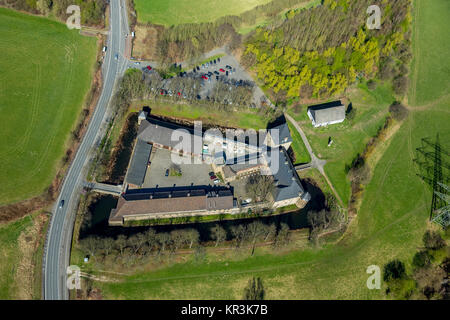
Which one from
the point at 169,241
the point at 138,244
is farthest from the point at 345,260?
the point at 138,244

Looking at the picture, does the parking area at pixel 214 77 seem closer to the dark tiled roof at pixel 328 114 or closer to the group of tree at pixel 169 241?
the dark tiled roof at pixel 328 114

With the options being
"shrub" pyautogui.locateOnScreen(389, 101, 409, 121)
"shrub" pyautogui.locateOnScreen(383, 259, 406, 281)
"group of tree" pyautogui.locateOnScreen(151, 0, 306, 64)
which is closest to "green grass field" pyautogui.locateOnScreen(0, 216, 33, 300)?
"group of tree" pyautogui.locateOnScreen(151, 0, 306, 64)

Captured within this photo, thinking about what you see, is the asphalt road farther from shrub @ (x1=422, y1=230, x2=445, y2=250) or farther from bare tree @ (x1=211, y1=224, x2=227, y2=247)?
shrub @ (x1=422, y1=230, x2=445, y2=250)

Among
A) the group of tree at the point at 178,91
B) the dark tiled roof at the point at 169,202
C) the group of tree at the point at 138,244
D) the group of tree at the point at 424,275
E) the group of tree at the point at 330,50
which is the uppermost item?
the group of tree at the point at 330,50

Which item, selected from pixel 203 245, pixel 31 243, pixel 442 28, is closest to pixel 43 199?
pixel 31 243

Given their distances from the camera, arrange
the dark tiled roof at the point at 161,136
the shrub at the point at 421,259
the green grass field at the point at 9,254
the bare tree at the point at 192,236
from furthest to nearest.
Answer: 1. the dark tiled roof at the point at 161,136
2. the shrub at the point at 421,259
3. the bare tree at the point at 192,236
4. the green grass field at the point at 9,254

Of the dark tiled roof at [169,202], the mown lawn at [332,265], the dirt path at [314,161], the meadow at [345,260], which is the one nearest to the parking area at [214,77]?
the dirt path at [314,161]

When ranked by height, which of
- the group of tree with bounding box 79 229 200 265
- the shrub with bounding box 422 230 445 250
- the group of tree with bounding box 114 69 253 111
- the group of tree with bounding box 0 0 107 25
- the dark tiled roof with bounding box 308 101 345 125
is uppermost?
the group of tree with bounding box 0 0 107 25
